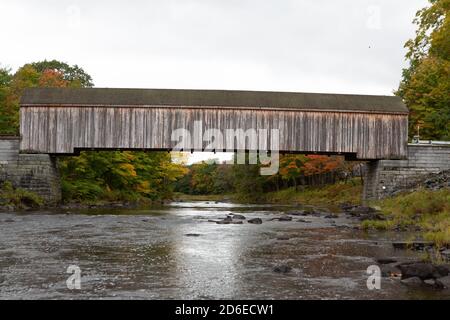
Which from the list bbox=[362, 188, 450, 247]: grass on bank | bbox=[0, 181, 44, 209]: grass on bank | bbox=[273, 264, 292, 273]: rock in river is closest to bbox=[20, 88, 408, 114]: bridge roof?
bbox=[0, 181, 44, 209]: grass on bank

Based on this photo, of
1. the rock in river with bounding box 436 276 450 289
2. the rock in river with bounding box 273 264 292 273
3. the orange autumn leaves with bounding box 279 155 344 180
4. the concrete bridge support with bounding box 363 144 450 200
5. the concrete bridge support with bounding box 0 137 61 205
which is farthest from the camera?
the orange autumn leaves with bounding box 279 155 344 180

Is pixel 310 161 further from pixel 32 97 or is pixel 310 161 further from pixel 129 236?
pixel 129 236

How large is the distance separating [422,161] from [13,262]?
2669 centimetres

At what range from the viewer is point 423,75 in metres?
38.9

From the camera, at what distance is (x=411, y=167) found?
31.1 metres

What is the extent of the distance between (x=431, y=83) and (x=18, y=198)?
94.2 ft

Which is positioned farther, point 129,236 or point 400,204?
point 400,204

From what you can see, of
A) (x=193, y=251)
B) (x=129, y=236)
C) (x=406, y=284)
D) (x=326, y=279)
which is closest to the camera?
(x=406, y=284)

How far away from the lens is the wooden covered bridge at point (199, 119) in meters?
30.6

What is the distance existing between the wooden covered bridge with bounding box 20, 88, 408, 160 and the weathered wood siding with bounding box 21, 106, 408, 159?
0.18 ft

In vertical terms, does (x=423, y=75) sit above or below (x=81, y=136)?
above

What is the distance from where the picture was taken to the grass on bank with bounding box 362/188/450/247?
13.6 metres

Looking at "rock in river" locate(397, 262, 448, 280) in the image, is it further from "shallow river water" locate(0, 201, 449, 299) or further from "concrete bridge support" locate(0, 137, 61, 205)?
"concrete bridge support" locate(0, 137, 61, 205)

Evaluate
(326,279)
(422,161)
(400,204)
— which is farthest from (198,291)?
(422,161)
